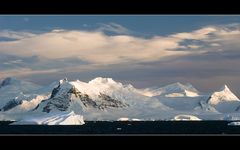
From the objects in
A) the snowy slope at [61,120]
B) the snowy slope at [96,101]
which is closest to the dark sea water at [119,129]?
the snowy slope at [61,120]

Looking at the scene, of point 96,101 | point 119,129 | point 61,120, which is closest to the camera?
point 119,129

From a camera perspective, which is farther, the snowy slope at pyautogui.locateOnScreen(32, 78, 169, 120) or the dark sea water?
the snowy slope at pyautogui.locateOnScreen(32, 78, 169, 120)

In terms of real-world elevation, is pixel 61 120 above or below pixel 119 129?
above

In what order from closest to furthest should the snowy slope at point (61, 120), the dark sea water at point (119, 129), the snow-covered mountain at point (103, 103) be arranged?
the dark sea water at point (119, 129), the snowy slope at point (61, 120), the snow-covered mountain at point (103, 103)

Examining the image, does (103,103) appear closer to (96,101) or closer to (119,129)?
(96,101)

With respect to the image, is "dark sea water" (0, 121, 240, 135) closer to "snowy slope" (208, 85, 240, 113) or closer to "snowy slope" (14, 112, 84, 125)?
"snowy slope" (14, 112, 84, 125)

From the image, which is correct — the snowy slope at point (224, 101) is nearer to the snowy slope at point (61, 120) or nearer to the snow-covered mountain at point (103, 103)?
the snow-covered mountain at point (103, 103)

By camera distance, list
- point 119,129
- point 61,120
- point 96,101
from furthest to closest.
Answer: point 96,101 → point 61,120 → point 119,129

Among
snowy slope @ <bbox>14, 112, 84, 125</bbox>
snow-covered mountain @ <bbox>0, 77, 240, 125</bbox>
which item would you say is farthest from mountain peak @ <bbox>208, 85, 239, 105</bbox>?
snowy slope @ <bbox>14, 112, 84, 125</bbox>

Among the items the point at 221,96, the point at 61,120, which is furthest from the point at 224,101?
the point at 61,120

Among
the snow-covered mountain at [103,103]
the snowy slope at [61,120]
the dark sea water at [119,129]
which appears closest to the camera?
the dark sea water at [119,129]

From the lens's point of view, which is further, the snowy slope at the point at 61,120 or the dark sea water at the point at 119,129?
the snowy slope at the point at 61,120

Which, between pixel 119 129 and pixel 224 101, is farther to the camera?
pixel 224 101
